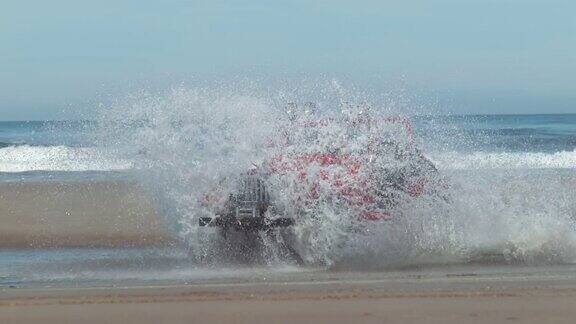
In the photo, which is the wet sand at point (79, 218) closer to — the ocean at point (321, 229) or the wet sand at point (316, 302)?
the ocean at point (321, 229)

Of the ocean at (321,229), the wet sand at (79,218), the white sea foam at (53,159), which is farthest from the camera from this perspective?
the white sea foam at (53,159)

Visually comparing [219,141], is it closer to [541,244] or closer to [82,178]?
[541,244]

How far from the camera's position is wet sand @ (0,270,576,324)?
7176 mm

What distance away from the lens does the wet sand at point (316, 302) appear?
718 centimetres

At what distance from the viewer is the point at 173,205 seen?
36.4 ft

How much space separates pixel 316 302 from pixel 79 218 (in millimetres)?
8050

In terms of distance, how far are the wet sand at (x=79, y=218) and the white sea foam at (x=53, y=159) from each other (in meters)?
4.28

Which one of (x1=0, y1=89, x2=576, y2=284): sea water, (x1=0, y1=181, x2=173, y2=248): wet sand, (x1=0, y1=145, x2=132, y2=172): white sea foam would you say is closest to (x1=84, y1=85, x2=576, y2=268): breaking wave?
(x1=0, y1=89, x2=576, y2=284): sea water

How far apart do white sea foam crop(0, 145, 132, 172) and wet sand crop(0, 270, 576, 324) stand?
1449cm

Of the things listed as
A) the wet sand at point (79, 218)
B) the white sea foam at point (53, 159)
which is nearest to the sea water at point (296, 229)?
the wet sand at point (79, 218)

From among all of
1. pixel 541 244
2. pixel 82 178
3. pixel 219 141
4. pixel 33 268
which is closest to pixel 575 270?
pixel 541 244

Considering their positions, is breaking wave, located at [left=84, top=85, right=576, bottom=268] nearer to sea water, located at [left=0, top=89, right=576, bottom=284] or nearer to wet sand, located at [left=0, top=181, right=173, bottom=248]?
sea water, located at [left=0, top=89, right=576, bottom=284]

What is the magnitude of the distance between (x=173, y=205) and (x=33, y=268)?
1714mm

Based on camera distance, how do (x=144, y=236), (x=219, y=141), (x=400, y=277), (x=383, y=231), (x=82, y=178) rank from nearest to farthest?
(x=400, y=277) < (x=383, y=231) < (x=219, y=141) < (x=144, y=236) < (x=82, y=178)
